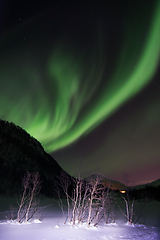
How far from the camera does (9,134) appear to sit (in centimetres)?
7350

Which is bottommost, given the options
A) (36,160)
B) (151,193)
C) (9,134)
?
(151,193)

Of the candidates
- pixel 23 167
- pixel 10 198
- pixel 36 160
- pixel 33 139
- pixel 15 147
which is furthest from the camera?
pixel 33 139

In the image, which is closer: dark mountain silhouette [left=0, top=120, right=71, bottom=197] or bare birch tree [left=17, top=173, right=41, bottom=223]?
bare birch tree [left=17, top=173, right=41, bottom=223]

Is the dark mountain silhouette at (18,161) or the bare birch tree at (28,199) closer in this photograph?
the bare birch tree at (28,199)

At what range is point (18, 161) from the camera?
64250 millimetres

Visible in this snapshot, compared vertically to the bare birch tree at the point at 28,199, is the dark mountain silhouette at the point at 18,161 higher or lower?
higher

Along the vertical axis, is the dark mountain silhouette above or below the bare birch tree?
above

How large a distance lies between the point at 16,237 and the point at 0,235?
4.33 feet

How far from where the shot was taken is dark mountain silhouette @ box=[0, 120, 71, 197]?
5453 cm

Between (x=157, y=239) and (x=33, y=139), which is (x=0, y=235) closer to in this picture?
(x=157, y=239)

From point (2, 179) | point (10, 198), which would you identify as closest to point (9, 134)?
point (2, 179)

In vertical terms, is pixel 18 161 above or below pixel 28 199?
above

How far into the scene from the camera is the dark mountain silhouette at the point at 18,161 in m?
54.5

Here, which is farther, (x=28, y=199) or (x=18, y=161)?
(x=18, y=161)
